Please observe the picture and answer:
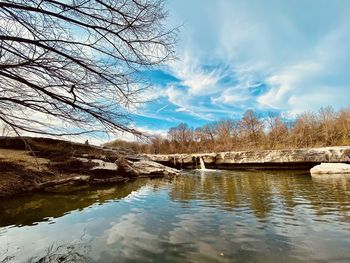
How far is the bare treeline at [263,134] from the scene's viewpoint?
38094mm

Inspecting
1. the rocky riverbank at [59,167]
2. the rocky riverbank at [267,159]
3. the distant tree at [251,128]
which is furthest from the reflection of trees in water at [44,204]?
the distant tree at [251,128]

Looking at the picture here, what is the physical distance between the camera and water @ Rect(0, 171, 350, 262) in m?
4.52

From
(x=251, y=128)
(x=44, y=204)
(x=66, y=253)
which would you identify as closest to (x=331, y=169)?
(x=44, y=204)

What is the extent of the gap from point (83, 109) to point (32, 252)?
10.1 ft

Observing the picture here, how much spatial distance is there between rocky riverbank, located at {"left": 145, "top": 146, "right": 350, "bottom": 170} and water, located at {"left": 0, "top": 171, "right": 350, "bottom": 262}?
Answer: 14954 mm

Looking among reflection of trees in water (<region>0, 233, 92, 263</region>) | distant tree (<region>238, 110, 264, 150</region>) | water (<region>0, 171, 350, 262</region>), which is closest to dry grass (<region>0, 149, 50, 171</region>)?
water (<region>0, 171, 350, 262</region>)

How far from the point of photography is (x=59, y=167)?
14.5 meters

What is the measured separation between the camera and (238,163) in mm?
29328

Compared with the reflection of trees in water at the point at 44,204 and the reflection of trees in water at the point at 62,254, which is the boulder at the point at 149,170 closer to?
the reflection of trees in water at the point at 44,204

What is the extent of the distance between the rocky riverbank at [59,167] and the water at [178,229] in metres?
2.15

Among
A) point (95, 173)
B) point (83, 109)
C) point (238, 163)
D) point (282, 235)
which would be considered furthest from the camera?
point (238, 163)

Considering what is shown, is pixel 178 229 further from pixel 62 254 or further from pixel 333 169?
pixel 333 169

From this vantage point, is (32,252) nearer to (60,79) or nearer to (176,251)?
(176,251)

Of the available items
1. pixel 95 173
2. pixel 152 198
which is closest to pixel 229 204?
pixel 152 198
